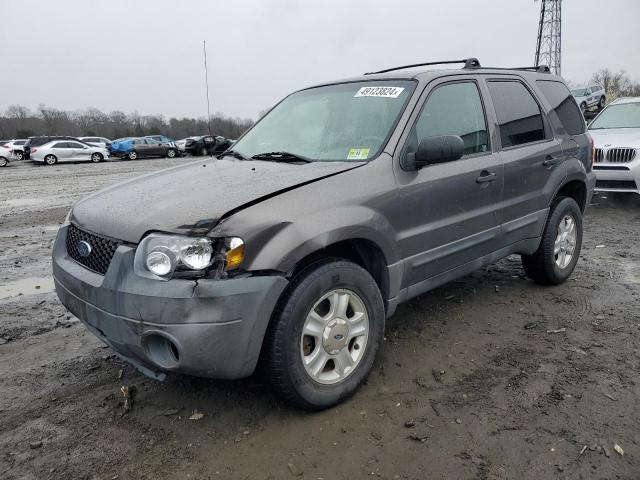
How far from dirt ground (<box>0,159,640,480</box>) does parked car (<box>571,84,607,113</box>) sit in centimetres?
2862

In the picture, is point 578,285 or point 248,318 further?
point 578,285

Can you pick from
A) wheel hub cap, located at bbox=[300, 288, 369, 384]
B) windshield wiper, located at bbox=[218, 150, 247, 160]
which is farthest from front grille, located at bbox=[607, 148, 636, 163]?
wheel hub cap, located at bbox=[300, 288, 369, 384]

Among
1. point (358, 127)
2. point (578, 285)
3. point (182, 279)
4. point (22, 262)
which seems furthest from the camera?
point (22, 262)

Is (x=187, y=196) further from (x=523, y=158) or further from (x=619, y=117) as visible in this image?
(x=619, y=117)

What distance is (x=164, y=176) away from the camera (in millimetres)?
3410

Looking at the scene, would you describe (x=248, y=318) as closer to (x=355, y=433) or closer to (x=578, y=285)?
(x=355, y=433)

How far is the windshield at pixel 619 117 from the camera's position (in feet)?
30.6

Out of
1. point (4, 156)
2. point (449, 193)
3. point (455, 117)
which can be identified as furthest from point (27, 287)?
point (4, 156)

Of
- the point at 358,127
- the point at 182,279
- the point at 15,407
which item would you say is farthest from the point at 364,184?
the point at 15,407

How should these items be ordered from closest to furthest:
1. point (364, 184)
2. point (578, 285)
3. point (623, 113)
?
point (364, 184)
point (578, 285)
point (623, 113)

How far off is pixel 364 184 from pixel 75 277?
65.8 inches

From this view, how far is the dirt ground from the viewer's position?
2.41m

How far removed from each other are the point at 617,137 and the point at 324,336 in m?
8.06

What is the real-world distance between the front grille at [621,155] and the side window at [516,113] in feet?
16.0
